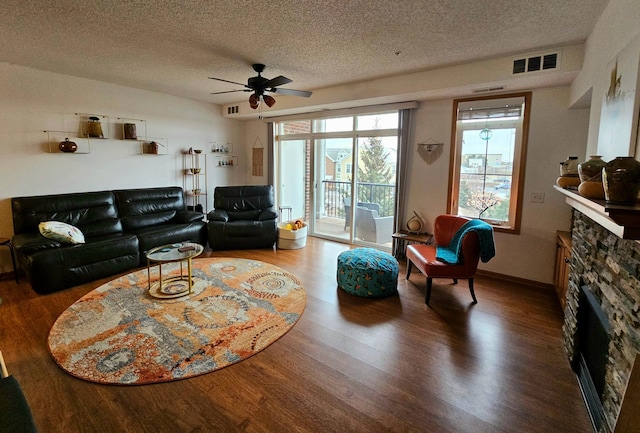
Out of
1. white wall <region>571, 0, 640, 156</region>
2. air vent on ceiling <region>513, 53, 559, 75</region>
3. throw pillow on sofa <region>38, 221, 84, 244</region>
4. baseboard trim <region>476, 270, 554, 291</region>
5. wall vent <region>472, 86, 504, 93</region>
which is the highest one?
air vent on ceiling <region>513, 53, 559, 75</region>

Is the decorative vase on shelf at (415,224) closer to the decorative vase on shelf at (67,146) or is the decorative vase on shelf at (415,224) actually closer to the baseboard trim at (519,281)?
the baseboard trim at (519,281)

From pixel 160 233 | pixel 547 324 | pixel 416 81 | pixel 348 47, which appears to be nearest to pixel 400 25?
pixel 348 47

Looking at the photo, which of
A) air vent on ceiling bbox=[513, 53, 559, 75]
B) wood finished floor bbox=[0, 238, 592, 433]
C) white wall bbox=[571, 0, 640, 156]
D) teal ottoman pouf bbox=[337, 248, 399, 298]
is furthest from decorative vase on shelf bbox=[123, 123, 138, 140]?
white wall bbox=[571, 0, 640, 156]

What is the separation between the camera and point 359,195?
217 inches

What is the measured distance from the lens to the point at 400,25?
261 cm

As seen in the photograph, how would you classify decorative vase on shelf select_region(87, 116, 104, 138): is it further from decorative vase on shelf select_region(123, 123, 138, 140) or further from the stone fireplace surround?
the stone fireplace surround

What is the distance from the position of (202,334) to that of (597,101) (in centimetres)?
367

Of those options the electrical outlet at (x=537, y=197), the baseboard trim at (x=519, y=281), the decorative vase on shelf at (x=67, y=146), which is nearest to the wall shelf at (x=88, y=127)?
the decorative vase on shelf at (x=67, y=146)

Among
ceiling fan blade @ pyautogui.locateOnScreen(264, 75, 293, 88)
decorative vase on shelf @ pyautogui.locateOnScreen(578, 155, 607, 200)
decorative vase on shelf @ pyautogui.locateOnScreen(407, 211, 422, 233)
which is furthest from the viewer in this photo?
decorative vase on shelf @ pyautogui.locateOnScreen(407, 211, 422, 233)

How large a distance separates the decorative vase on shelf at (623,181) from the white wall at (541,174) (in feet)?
9.01

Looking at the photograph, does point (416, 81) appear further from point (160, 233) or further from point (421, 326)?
point (160, 233)

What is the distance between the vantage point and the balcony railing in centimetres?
517

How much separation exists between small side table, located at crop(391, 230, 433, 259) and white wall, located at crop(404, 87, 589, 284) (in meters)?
0.78

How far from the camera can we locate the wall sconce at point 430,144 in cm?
443
